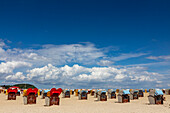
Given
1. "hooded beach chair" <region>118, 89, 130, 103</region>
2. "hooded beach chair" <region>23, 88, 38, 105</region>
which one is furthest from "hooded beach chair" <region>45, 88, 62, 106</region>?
"hooded beach chair" <region>118, 89, 130, 103</region>

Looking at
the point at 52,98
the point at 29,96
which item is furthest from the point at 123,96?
the point at 29,96

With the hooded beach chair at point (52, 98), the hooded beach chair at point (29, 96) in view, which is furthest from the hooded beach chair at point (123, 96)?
the hooded beach chair at point (29, 96)

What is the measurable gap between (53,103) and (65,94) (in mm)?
16350

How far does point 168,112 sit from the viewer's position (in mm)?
16031

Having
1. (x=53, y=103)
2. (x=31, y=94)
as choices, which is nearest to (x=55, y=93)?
(x=53, y=103)

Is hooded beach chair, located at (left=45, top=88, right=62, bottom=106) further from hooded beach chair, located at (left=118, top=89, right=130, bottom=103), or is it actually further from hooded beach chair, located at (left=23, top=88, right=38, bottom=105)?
hooded beach chair, located at (left=118, top=89, right=130, bottom=103)

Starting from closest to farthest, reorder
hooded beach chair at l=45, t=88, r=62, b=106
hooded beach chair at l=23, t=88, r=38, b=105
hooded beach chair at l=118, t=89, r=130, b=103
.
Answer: hooded beach chair at l=45, t=88, r=62, b=106, hooded beach chair at l=23, t=88, r=38, b=105, hooded beach chair at l=118, t=89, r=130, b=103

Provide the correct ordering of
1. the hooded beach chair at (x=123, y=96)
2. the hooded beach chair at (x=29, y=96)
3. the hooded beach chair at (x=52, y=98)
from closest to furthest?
the hooded beach chair at (x=52, y=98) → the hooded beach chair at (x=29, y=96) → the hooded beach chair at (x=123, y=96)

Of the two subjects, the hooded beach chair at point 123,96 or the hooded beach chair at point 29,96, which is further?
the hooded beach chair at point 123,96

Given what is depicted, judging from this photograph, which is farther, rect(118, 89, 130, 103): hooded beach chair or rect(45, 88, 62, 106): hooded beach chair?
rect(118, 89, 130, 103): hooded beach chair

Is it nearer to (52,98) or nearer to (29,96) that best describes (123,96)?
(52,98)

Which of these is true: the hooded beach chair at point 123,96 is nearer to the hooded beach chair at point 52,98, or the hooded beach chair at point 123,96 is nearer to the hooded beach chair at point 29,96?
the hooded beach chair at point 52,98

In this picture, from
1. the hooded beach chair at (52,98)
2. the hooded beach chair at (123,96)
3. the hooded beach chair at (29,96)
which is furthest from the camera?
the hooded beach chair at (123,96)

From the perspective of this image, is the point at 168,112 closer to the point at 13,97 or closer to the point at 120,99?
the point at 120,99
